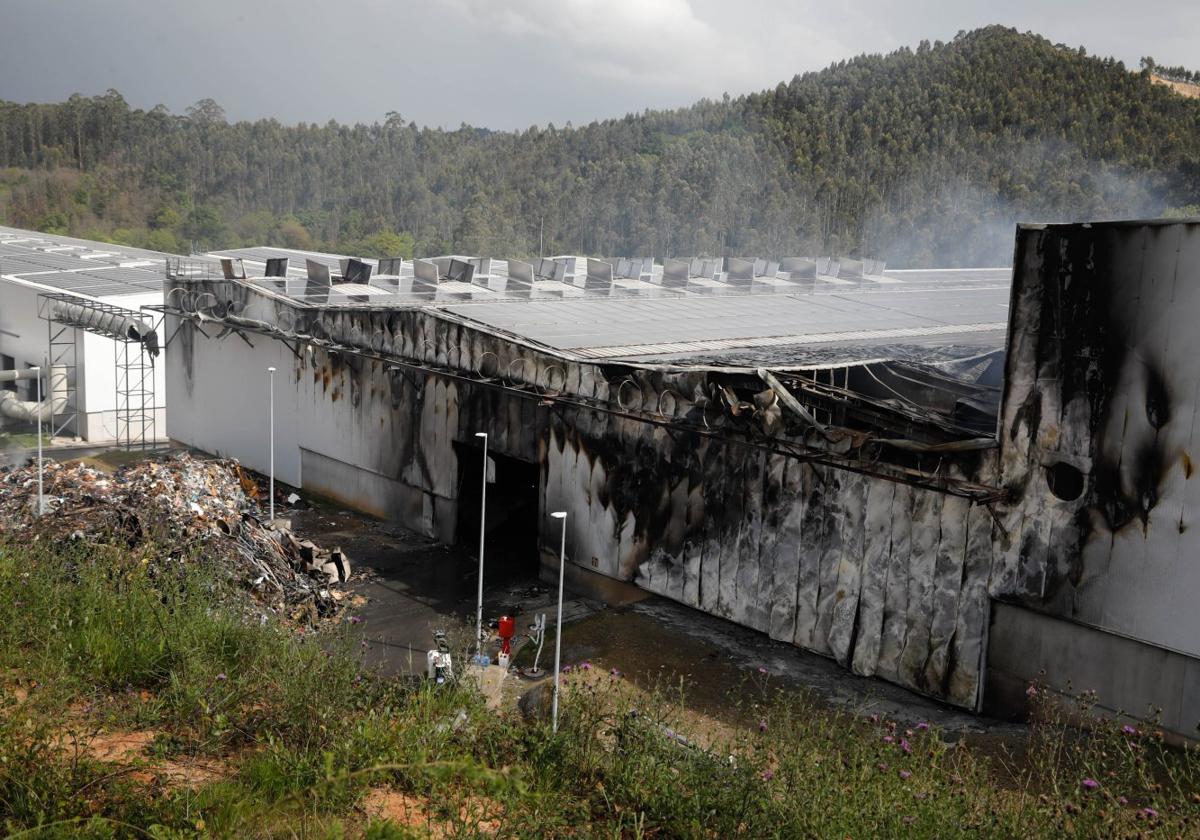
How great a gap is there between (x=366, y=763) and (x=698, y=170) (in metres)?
65.3

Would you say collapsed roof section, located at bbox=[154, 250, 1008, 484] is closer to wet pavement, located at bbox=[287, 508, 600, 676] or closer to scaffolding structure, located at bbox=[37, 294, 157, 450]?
scaffolding structure, located at bbox=[37, 294, 157, 450]

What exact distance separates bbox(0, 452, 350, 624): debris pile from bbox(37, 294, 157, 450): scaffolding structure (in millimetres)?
10118

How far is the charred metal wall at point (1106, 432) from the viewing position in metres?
10.5

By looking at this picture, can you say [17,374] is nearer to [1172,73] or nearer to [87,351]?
[87,351]

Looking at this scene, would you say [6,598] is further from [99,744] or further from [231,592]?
[231,592]

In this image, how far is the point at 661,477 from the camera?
15227mm

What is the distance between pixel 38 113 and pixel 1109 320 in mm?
89852

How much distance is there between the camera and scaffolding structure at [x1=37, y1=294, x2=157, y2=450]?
94.4 feet

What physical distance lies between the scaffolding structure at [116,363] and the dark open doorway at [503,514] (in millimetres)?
13251

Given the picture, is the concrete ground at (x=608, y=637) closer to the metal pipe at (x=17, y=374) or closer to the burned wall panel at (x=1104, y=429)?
the burned wall panel at (x=1104, y=429)

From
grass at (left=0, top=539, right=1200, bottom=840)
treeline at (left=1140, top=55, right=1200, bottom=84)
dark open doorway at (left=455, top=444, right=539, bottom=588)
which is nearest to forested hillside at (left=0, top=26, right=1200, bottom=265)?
treeline at (left=1140, top=55, right=1200, bottom=84)

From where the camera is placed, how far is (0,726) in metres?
6.15

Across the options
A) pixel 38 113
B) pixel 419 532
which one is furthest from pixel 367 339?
pixel 38 113

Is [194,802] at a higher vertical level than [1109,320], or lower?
lower
